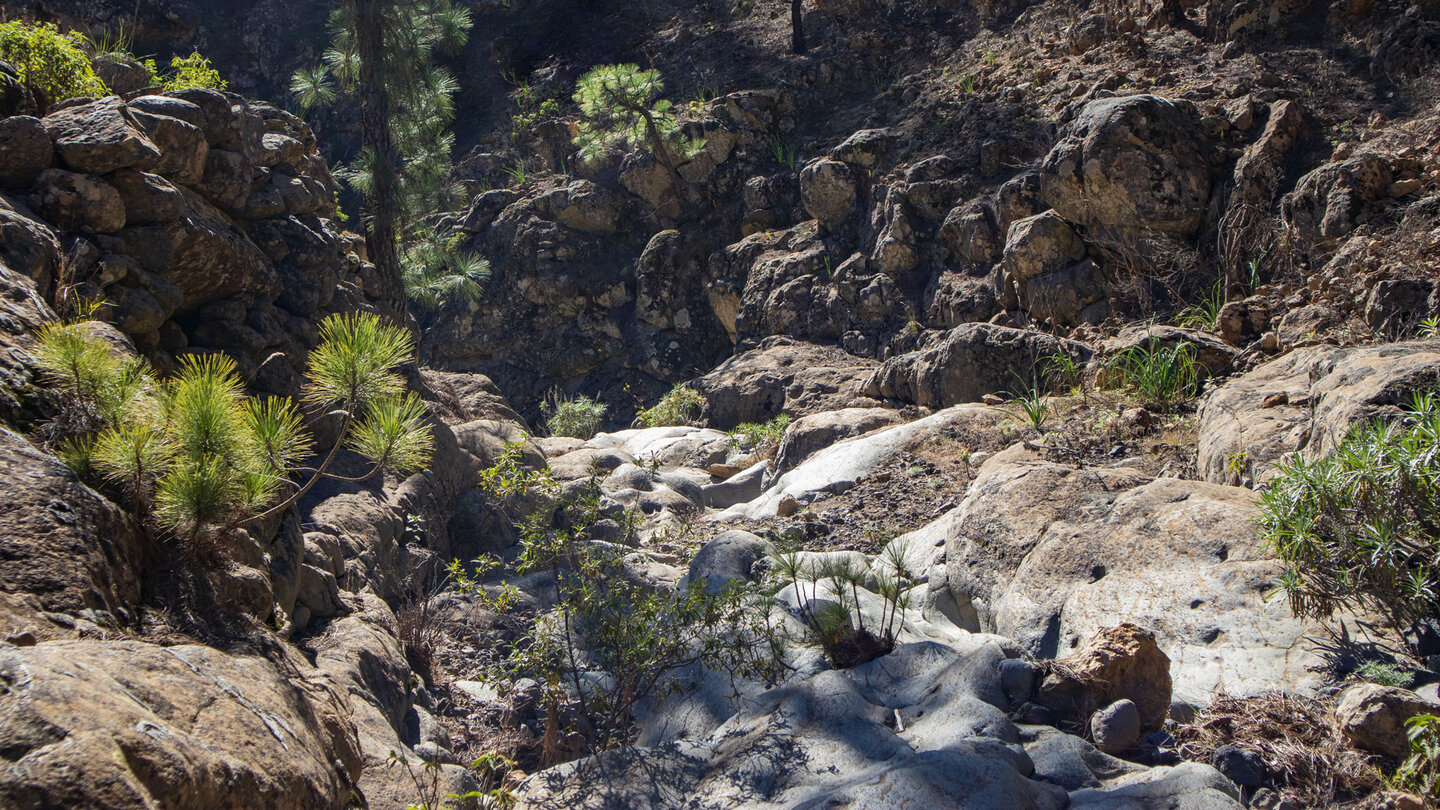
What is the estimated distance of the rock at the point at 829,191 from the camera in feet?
38.7

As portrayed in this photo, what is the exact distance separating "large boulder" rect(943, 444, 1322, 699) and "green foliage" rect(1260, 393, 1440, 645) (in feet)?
0.71

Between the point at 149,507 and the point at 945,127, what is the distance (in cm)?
1089

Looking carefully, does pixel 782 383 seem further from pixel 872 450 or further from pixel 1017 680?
pixel 1017 680

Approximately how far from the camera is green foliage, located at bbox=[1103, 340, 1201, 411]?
6047mm

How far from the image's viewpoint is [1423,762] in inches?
97.4

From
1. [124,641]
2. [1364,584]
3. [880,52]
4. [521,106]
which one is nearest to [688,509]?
[1364,584]

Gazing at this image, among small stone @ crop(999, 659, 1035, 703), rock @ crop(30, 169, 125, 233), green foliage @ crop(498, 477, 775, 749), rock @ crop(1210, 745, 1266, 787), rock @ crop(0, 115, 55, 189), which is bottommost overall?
rock @ crop(1210, 745, 1266, 787)

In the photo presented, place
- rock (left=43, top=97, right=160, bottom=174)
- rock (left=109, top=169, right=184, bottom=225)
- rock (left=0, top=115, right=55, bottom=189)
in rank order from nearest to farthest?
rock (left=0, top=115, right=55, bottom=189) < rock (left=43, top=97, right=160, bottom=174) < rock (left=109, top=169, right=184, bottom=225)

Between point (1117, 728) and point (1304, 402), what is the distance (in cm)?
249

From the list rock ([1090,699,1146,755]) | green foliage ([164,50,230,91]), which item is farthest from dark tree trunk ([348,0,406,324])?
rock ([1090,699,1146,755])

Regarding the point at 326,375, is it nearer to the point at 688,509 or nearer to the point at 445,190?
the point at 688,509

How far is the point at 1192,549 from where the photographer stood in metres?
3.83

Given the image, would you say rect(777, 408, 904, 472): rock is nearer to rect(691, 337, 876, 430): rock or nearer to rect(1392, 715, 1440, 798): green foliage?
rect(691, 337, 876, 430): rock

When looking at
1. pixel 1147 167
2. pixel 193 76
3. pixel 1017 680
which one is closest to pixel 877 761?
pixel 1017 680
